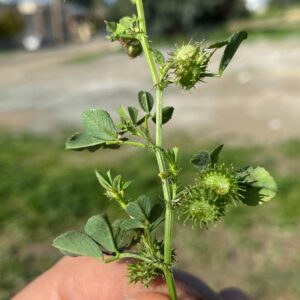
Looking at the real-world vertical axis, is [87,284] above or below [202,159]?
below

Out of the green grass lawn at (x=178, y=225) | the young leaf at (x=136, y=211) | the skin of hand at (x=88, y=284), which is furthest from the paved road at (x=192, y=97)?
the young leaf at (x=136, y=211)

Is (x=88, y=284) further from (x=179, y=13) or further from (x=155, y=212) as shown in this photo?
(x=179, y=13)

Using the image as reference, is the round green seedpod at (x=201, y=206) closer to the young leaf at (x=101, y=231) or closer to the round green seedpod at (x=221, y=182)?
the round green seedpod at (x=221, y=182)

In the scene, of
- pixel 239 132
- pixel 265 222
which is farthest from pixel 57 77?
pixel 265 222

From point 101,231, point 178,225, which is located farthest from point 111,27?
point 178,225

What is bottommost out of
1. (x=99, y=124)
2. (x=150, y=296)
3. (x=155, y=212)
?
(x=150, y=296)

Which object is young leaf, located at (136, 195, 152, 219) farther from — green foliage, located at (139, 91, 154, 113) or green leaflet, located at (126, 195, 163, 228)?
green foliage, located at (139, 91, 154, 113)

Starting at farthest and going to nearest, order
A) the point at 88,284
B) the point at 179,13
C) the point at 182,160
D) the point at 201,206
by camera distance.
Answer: the point at 179,13
the point at 182,160
the point at 88,284
the point at 201,206
